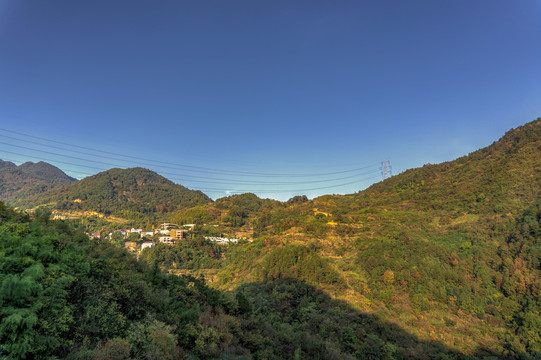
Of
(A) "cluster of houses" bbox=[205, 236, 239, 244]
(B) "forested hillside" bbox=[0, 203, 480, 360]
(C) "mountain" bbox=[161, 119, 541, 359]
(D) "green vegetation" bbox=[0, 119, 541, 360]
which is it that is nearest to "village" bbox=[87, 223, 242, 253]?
(A) "cluster of houses" bbox=[205, 236, 239, 244]

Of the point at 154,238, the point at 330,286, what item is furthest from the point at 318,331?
the point at 154,238

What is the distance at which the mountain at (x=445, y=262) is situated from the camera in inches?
899

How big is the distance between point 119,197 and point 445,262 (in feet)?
583

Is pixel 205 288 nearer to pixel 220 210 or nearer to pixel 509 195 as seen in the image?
pixel 509 195

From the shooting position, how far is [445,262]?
30.5m

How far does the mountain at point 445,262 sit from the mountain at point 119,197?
114859mm

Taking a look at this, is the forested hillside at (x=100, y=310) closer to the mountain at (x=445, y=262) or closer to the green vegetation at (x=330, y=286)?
the green vegetation at (x=330, y=286)

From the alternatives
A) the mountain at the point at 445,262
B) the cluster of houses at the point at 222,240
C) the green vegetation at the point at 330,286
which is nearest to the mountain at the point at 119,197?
the cluster of houses at the point at 222,240

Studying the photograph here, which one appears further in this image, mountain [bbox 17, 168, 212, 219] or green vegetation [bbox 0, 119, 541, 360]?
mountain [bbox 17, 168, 212, 219]

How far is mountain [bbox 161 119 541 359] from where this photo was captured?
74.9ft

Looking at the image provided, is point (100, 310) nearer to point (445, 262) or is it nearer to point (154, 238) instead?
point (445, 262)

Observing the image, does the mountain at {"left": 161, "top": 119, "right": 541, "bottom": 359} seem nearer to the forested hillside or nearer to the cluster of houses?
the forested hillside

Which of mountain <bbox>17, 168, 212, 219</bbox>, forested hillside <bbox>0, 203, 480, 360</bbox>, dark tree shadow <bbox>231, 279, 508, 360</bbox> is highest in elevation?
mountain <bbox>17, 168, 212, 219</bbox>

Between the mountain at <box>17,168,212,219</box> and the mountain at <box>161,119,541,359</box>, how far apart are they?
114859 millimetres
